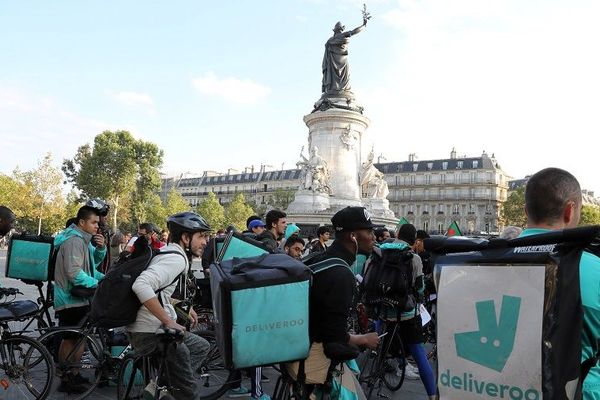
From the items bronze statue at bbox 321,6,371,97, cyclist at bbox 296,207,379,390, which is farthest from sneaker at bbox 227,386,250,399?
bronze statue at bbox 321,6,371,97

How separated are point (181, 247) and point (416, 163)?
8598cm

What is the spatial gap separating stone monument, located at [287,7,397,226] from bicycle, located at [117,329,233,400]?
21.5m

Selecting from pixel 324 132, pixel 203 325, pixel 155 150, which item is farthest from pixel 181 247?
pixel 155 150

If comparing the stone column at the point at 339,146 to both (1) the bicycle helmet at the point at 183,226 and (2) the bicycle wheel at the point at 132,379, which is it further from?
(1) the bicycle helmet at the point at 183,226

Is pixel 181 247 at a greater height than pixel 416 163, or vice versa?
pixel 416 163

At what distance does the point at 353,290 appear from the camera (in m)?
3.26

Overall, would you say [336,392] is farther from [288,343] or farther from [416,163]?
[416,163]

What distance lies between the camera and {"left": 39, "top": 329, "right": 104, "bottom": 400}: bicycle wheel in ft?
17.9

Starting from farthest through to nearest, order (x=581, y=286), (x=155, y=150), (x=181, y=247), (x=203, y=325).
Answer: (x=155, y=150)
(x=203, y=325)
(x=181, y=247)
(x=581, y=286)

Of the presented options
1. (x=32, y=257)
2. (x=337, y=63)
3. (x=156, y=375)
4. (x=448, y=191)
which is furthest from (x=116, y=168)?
(x=156, y=375)

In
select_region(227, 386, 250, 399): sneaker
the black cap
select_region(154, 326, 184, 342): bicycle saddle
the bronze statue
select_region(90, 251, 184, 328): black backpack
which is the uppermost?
the bronze statue

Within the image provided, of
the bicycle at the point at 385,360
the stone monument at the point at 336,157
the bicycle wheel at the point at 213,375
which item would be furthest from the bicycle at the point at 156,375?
the stone monument at the point at 336,157

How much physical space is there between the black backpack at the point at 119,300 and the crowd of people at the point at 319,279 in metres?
0.13

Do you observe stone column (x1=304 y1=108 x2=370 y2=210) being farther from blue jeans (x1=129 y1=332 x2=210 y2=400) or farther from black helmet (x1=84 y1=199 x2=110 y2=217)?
blue jeans (x1=129 y1=332 x2=210 y2=400)
